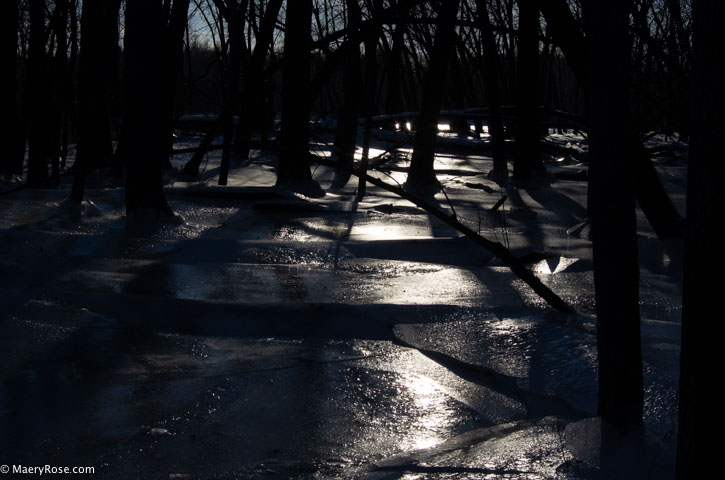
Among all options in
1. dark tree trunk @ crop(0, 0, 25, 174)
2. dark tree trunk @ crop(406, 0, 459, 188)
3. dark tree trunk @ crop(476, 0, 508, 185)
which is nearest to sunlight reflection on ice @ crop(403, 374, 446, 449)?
dark tree trunk @ crop(406, 0, 459, 188)

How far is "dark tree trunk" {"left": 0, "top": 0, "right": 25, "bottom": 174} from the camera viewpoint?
1166 centimetres

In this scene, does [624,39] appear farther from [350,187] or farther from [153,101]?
[350,187]

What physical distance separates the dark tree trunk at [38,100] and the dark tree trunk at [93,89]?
1.49ft

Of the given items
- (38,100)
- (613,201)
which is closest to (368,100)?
(38,100)

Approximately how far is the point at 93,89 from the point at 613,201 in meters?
8.08

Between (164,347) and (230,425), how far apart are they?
2.91ft

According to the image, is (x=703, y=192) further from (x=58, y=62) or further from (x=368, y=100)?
(x=58, y=62)

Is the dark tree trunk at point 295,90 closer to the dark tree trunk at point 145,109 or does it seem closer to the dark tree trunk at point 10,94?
the dark tree trunk at point 145,109

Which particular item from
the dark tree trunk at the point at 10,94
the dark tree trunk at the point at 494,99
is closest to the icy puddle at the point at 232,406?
the dark tree trunk at the point at 494,99

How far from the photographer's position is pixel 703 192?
1.47 m

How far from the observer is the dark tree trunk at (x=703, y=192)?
1.44 m

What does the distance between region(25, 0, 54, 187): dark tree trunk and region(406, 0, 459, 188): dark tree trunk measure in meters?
4.44

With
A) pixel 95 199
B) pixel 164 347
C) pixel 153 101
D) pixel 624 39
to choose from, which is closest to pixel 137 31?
pixel 153 101

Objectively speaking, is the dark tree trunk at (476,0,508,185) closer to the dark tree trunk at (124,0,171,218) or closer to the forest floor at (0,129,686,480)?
the forest floor at (0,129,686,480)
